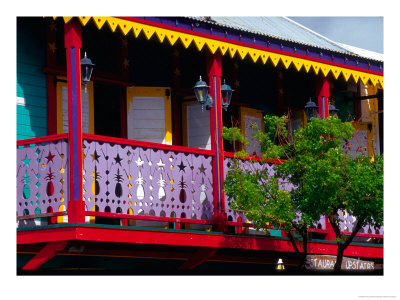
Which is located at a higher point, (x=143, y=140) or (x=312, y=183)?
(x=143, y=140)

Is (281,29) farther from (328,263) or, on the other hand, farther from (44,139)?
(44,139)

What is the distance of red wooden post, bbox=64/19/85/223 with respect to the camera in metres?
12.2

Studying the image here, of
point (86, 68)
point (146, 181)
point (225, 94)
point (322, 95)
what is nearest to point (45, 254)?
point (146, 181)

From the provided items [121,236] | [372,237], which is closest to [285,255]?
[372,237]

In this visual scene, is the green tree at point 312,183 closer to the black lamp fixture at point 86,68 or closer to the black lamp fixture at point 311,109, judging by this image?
the black lamp fixture at point 86,68

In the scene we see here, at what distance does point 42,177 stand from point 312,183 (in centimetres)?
364

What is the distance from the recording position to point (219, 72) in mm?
14680

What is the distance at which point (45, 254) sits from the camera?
1282cm

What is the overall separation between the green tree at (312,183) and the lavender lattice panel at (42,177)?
8.64 feet

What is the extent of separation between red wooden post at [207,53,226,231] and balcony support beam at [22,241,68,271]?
2592mm

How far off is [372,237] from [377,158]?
3.38 metres

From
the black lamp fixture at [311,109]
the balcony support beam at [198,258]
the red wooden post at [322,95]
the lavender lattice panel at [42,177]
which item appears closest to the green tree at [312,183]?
the balcony support beam at [198,258]

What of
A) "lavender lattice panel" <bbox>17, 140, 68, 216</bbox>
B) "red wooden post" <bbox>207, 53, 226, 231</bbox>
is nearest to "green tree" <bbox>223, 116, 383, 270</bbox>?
"red wooden post" <bbox>207, 53, 226, 231</bbox>

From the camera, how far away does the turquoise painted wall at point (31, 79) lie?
551 inches
